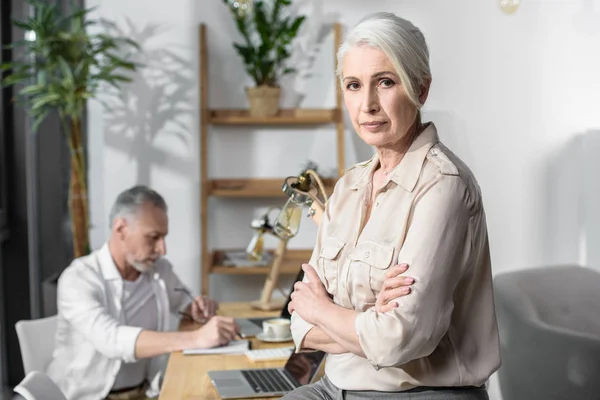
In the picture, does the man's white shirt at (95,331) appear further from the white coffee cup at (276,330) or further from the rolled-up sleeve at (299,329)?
the rolled-up sleeve at (299,329)

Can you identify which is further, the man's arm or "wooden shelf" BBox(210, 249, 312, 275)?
"wooden shelf" BBox(210, 249, 312, 275)

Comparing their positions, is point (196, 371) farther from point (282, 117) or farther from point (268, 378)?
point (282, 117)

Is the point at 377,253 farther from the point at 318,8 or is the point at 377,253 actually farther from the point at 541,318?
the point at 318,8

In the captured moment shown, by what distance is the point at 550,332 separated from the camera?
203 cm

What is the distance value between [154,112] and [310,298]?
10.8ft

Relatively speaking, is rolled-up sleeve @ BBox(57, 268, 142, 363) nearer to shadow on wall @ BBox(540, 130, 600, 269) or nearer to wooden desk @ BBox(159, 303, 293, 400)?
wooden desk @ BBox(159, 303, 293, 400)

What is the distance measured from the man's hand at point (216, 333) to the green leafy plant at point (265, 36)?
6.82ft

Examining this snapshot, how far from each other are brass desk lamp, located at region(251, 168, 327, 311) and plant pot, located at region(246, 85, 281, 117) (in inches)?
55.6

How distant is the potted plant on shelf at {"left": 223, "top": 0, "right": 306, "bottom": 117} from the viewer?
172 inches

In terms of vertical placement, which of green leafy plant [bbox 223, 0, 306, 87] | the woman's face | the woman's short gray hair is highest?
green leafy plant [bbox 223, 0, 306, 87]

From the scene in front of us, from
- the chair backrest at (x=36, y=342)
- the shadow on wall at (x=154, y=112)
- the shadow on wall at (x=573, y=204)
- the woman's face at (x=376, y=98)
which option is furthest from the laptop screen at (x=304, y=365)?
the shadow on wall at (x=154, y=112)

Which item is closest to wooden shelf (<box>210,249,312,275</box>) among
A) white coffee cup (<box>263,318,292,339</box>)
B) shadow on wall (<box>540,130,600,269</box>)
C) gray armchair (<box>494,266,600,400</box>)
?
white coffee cup (<box>263,318,292,339</box>)

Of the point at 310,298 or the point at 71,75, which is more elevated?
the point at 71,75

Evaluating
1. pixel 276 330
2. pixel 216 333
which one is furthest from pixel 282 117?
pixel 216 333
